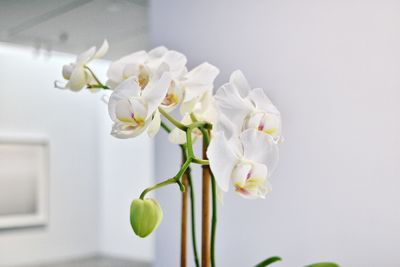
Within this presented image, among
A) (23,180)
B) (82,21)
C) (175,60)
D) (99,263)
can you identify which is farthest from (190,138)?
(23,180)

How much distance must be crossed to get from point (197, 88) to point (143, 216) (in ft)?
0.68

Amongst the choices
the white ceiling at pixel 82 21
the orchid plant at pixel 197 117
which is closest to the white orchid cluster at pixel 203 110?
the orchid plant at pixel 197 117

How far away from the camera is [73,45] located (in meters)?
1.76

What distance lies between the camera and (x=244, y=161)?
57 cm

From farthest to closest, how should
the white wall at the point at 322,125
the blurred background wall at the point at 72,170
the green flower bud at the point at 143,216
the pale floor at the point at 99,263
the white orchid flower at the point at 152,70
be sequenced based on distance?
the blurred background wall at the point at 72,170
the pale floor at the point at 99,263
the white wall at the point at 322,125
the white orchid flower at the point at 152,70
the green flower bud at the point at 143,216

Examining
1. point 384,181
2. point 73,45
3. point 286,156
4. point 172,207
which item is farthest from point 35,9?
point 384,181

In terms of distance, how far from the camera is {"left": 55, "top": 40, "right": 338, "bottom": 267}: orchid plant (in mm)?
565

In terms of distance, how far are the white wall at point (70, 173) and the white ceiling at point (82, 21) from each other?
114 cm

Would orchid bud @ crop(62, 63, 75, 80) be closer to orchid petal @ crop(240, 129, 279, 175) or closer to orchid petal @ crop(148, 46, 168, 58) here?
orchid petal @ crop(148, 46, 168, 58)

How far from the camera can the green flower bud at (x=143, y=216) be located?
0.55 meters

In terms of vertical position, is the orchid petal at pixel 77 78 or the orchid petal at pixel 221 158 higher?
the orchid petal at pixel 77 78

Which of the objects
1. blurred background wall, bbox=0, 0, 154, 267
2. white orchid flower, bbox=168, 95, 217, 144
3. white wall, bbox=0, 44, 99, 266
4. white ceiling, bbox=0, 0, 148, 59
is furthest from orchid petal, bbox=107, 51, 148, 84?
white wall, bbox=0, 44, 99, 266

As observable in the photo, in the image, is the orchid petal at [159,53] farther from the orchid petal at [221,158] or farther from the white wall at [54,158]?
the white wall at [54,158]

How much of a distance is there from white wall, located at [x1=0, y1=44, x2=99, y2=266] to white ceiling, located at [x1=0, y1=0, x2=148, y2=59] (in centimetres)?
116
